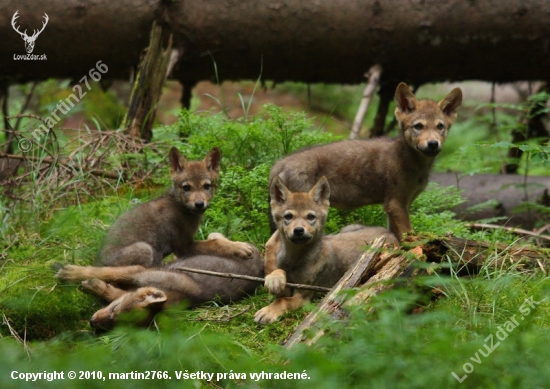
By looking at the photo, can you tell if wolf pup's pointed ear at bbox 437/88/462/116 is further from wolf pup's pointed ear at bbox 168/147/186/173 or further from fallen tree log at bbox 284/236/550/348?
wolf pup's pointed ear at bbox 168/147/186/173

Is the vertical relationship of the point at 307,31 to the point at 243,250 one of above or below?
above

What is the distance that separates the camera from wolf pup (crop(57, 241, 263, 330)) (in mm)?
5820

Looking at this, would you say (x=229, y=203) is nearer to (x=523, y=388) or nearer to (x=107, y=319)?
(x=107, y=319)

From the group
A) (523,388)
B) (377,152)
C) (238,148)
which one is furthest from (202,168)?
(523,388)

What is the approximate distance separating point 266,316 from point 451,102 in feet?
10.1

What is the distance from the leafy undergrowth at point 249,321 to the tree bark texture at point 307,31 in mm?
1558

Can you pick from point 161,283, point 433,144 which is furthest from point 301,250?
point 433,144

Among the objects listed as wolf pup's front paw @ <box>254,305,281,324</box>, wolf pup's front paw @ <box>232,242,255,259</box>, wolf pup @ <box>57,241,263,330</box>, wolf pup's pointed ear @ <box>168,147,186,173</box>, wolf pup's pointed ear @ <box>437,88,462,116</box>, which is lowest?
wolf pup's front paw @ <box>254,305,281,324</box>

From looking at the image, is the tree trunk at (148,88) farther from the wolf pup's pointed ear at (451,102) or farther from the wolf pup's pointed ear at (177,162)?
the wolf pup's pointed ear at (451,102)

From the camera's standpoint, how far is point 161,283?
6207 mm

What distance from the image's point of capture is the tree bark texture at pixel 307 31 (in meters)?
9.91

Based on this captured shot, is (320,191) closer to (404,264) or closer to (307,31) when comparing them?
(404,264)

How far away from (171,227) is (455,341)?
3.41 meters

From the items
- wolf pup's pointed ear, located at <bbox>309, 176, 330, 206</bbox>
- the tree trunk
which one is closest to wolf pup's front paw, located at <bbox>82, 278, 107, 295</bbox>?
wolf pup's pointed ear, located at <bbox>309, 176, 330, 206</bbox>
